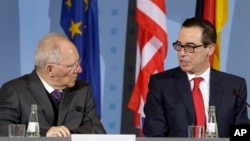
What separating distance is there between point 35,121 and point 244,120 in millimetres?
A: 1348

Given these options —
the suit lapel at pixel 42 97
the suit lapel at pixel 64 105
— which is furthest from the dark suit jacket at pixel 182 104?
the suit lapel at pixel 42 97

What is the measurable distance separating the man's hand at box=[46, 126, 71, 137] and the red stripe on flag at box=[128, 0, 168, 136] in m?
1.68

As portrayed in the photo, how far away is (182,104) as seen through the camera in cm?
466

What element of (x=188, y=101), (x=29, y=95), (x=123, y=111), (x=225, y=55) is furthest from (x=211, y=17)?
(x=29, y=95)

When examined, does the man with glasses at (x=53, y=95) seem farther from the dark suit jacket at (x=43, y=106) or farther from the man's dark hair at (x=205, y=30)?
the man's dark hair at (x=205, y=30)

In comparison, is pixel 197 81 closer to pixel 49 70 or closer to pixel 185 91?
pixel 185 91

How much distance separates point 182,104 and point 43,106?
2.75ft

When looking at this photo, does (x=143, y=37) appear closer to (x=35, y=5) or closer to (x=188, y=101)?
(x=35, y=5)

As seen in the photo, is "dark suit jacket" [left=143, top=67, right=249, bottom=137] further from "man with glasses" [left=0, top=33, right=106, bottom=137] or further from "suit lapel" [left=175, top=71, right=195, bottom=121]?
"man with glasses" [left=0, top=33, right=106, bottom=137]

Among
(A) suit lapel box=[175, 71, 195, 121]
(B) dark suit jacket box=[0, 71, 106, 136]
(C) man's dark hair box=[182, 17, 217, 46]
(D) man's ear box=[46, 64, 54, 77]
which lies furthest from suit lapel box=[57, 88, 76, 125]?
(C) man's dark hair box=[182, 17, 217, 46]

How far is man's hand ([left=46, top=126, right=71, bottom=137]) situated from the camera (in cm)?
416

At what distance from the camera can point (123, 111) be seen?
20.8 ft

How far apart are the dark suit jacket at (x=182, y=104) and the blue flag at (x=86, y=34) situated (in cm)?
119

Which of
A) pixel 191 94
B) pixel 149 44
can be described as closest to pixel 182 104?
pixel 191 94
